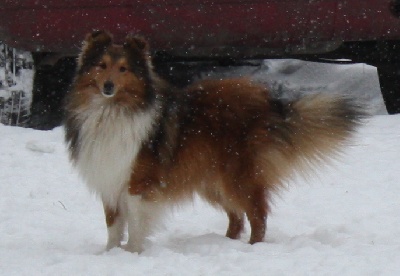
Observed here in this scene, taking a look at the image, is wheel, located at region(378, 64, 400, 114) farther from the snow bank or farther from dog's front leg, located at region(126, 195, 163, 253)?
dog's front leg, located at region(126, 195, 163, 253)

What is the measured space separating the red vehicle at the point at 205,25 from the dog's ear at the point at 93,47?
8.05 feet

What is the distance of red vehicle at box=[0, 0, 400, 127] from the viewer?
8.21 m

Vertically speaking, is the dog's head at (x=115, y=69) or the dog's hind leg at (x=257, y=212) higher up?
the dog's head at (x=115, y=69)

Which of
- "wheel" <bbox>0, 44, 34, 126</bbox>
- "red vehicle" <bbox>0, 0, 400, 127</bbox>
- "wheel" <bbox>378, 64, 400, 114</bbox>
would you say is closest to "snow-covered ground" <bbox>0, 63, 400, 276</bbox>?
"wheel" <bbox>0, 44, 34, 126</bbox>

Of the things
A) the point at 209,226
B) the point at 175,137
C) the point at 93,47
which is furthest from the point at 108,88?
the point at 209,226

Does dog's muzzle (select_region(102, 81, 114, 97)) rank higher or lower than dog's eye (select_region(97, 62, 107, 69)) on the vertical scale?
lower

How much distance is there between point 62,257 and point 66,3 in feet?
11.9

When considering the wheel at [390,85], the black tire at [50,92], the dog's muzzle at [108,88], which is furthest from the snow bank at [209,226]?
the dog's muzzle at [108,88]

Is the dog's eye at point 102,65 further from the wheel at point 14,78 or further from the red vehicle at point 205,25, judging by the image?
the wheel at point 14,78

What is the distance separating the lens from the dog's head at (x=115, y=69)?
569 centimetres

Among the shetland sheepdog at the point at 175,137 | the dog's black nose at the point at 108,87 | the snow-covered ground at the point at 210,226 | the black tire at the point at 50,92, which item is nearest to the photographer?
the snow-covered ground at the point at 210,226

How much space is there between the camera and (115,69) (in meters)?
5.69

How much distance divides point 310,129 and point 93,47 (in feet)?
5.34

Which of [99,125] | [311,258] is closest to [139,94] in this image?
[99,125]
